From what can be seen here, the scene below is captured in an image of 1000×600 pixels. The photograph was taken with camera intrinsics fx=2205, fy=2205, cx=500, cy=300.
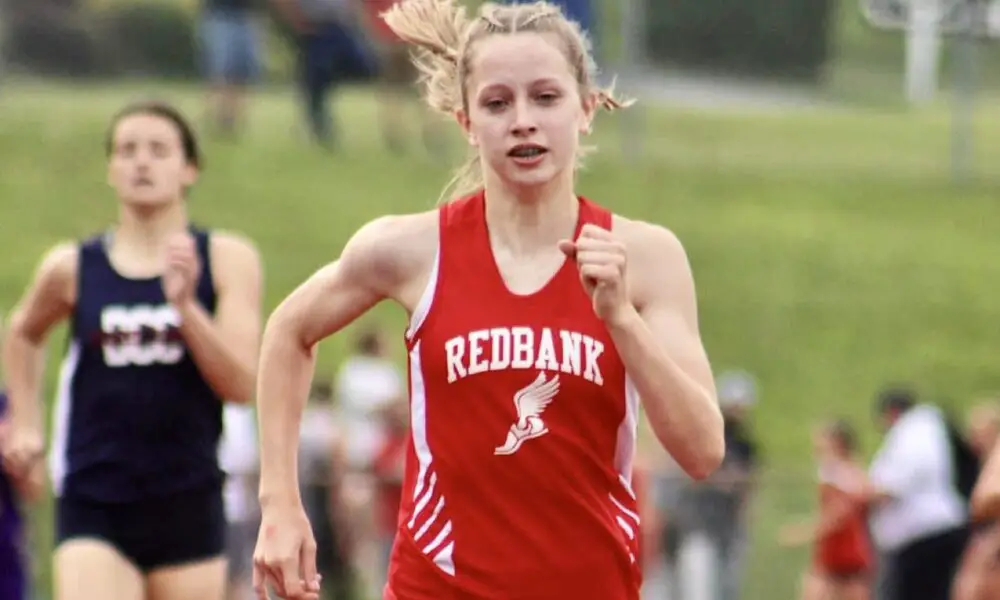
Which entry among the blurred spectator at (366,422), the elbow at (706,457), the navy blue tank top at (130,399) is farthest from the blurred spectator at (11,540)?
the blurred spectator at (366,422)

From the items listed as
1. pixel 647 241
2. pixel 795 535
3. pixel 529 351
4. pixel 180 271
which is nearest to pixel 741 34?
pixel 795 535

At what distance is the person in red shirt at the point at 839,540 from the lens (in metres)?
13.1

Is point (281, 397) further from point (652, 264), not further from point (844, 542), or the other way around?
point (844, 542)

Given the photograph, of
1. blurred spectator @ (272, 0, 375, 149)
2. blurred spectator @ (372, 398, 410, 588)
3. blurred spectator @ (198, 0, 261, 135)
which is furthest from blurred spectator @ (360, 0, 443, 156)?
blurred spectator @ (372, 398, 410, 588)

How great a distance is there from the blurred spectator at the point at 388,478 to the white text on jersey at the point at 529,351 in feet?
Answer: 25.8

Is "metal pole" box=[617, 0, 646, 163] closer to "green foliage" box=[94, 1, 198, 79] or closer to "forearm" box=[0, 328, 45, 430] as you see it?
"green foliage" box=[94, 1, 198, 79]

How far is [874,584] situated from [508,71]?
9217mm

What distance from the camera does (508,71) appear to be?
180 inches

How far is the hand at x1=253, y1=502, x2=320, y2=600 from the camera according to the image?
4.59 m

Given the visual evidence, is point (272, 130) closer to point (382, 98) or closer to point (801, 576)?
point (382, 98)

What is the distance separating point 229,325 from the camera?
21.8 feet

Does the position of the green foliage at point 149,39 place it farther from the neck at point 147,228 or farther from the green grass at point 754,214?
the neck at point 147,228

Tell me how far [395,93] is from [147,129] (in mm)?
15438

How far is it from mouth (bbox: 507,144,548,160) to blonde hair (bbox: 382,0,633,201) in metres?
0.20
